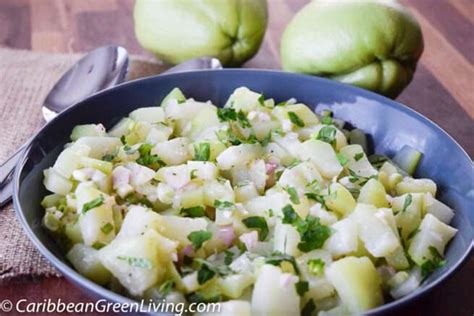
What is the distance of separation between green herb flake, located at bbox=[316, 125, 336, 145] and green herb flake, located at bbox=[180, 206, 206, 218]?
26 cm

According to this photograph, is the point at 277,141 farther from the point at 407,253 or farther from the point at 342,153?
the point at 407,253

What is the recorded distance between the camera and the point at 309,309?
805 millimetres

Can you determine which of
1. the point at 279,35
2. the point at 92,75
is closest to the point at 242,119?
the point at 92,75

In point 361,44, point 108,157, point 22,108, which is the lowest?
point 22,108

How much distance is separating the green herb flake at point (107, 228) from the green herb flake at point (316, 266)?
0.85 ft

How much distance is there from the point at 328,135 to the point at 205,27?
1.54 feet

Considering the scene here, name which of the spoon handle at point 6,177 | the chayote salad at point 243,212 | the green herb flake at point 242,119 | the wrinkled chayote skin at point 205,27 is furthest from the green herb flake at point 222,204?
the wrinkled chayote skin at point 205,27

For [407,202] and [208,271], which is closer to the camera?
[208,271]

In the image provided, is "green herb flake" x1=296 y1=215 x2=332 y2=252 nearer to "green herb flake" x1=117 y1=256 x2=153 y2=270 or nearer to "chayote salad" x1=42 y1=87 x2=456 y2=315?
"chayote salad" x1=42 y1=87 x2=456 y2=315

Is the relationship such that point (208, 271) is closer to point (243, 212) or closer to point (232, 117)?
point (243, 212)

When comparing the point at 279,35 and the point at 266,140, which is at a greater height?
the point at 266,140

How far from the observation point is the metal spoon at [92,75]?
136cm

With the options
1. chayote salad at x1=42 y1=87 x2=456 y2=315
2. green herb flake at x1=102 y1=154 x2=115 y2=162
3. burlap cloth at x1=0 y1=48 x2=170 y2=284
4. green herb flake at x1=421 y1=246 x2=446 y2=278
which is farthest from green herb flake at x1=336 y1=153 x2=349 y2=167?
burlap cloth at x1=0 y1=48 x2=170 y2=284

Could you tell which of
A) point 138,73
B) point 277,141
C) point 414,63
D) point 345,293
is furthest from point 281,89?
point 345,293
